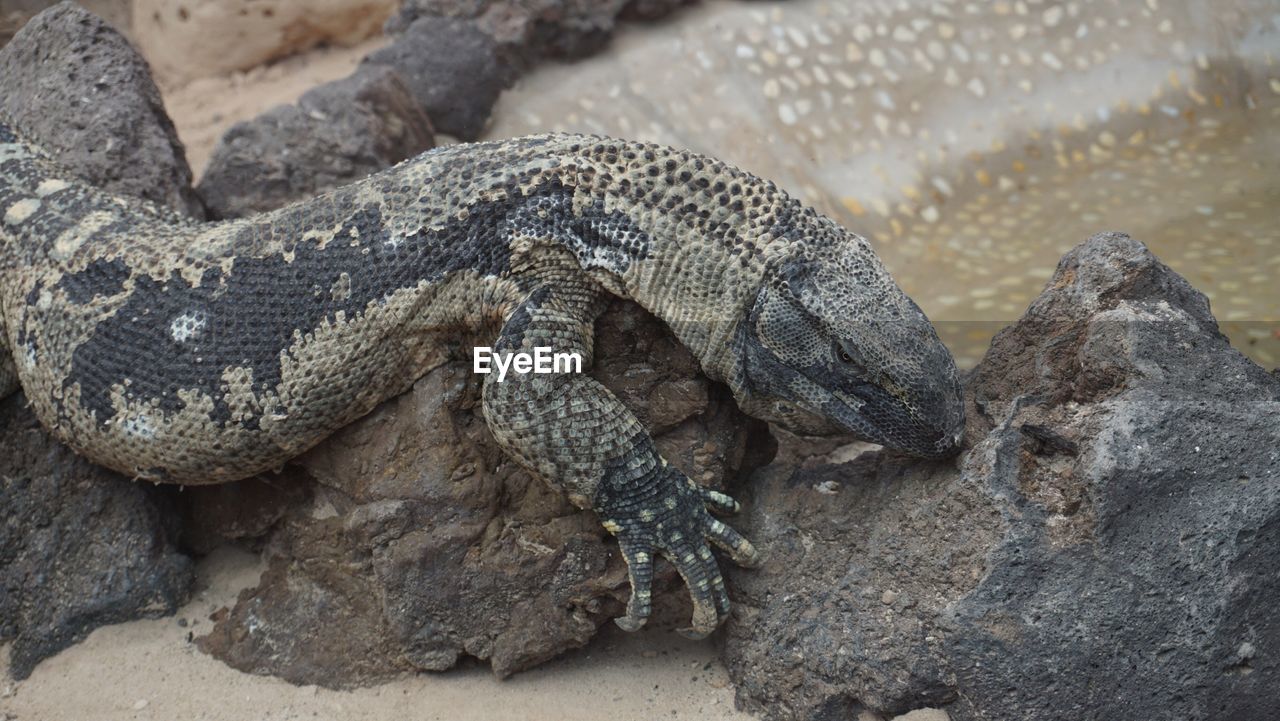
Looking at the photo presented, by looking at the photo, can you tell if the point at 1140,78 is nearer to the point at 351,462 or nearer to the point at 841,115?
the point at 841,115

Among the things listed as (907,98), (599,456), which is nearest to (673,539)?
(599,456)

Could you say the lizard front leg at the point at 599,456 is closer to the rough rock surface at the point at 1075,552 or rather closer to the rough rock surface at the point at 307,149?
the rough rock surface at the point at 1075,552

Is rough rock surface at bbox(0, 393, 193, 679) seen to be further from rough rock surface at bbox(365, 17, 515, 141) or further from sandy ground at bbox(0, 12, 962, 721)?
rough rock surface at bbox(365, 17, 515, 141)

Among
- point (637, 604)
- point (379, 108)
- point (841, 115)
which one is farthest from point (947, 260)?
point (637, 604)

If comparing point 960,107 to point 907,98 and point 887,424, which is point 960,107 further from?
point 887,424

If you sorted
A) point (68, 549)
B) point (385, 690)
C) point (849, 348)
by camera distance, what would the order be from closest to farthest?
point (849, 348), point (385, 690), point (68, 549)

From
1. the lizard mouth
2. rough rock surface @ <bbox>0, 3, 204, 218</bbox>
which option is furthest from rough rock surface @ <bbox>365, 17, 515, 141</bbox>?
the lizard mouth
